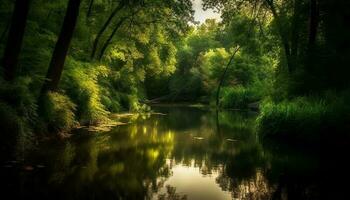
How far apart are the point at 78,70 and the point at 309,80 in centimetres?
909

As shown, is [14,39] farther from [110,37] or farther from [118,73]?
[118,73]

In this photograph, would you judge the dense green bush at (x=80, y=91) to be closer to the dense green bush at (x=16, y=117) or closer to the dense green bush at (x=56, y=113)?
the dense green bush at (x=56, y=113)

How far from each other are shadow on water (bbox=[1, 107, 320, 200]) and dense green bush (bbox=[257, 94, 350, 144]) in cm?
108

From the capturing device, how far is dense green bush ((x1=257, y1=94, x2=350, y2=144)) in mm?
10398

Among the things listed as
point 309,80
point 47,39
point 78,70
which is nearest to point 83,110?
point 78,70

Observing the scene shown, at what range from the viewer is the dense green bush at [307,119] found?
10398mm

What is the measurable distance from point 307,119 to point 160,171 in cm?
576

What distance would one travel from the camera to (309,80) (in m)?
14.1

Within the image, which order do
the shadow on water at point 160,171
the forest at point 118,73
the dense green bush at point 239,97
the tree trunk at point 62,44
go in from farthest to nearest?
the dense green bush at point 239,97 → the tree trunk at point 62,44 → the forest at point 118,73 → the shadow on water at point 160,171

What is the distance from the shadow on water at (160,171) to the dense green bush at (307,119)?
1083mm

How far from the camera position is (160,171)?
25.5 ft

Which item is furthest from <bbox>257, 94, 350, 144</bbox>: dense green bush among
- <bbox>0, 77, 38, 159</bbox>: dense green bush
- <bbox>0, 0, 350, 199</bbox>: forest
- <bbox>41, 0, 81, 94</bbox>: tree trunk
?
<bbox>0, 77, 38, 159</bbox>: dense green bush

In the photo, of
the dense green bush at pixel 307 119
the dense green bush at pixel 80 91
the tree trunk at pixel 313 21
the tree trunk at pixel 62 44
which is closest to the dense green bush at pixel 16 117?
the tree trunk at pixel 62 44

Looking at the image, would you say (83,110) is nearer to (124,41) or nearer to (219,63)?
(124,41)
